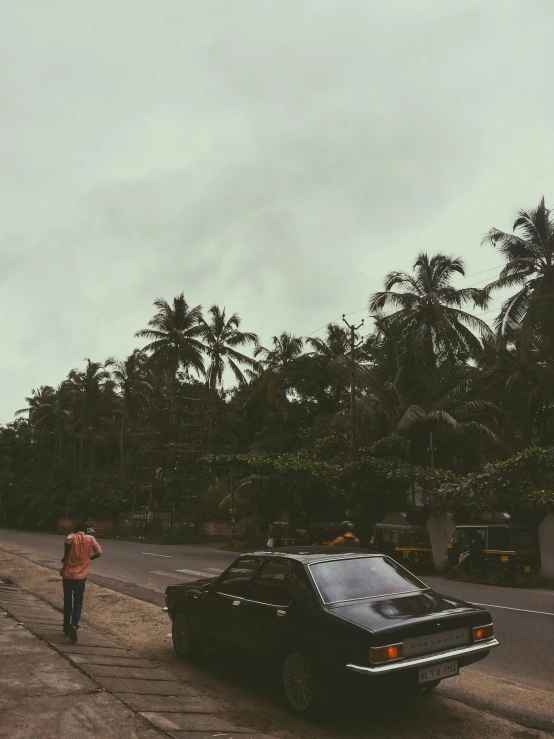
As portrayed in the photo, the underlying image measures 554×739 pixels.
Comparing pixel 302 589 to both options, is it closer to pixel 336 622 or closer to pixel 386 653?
pixel 336 622

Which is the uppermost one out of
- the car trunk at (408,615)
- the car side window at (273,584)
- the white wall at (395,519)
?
the white wall at (395,519)

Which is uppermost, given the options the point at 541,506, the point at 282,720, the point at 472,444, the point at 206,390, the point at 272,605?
the point at 206,390

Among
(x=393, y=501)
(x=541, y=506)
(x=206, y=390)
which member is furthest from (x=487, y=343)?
(x=206, y=390)

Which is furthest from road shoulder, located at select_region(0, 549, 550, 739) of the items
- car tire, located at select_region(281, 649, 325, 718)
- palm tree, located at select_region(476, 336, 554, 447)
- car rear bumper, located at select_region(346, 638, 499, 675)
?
palm tree, located at select_region(476, 336, 554, 447)

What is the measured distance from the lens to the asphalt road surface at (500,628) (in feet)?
20.9

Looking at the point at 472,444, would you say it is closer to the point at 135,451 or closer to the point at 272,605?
the point at 272,605

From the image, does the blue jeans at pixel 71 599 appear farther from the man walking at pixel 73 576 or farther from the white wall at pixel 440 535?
the white wall at pixel 440 535

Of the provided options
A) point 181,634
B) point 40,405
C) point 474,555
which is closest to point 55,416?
point 40,405

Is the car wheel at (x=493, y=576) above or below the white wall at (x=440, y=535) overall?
below

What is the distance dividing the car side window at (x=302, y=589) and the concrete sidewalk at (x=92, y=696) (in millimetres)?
1158

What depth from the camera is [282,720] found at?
18.5 ft

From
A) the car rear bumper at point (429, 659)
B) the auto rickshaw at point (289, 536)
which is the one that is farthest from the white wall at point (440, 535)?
the car rear bumper at point (429, 659)

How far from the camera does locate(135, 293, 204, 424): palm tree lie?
43.9m

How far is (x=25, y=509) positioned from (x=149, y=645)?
193 ft
